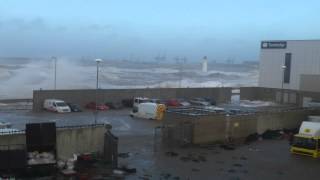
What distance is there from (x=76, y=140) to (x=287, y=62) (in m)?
45.6

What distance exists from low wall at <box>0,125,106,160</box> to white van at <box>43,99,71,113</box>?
19995 mm

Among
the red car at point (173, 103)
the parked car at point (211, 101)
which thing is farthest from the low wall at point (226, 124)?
the parked car at point (211, 101)

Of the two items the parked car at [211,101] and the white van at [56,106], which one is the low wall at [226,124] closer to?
the white van at [56,106]

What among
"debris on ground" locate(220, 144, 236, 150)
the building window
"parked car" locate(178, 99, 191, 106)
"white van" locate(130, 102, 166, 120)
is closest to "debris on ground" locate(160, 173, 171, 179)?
"debris on ground" locate(220, 144, 236, 150)

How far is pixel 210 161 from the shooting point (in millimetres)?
25547

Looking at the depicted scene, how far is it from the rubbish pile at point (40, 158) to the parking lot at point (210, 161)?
11.0 feet

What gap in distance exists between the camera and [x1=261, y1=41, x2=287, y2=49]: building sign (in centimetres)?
6419

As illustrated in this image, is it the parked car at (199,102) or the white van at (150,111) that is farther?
the parked car at (199,102)

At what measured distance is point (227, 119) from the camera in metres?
31.1

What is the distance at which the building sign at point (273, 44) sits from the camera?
64.2 m

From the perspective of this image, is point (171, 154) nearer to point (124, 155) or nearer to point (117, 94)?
point (124, 155)

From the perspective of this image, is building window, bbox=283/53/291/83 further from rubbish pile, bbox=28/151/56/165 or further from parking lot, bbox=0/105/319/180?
rubbish pile, bbox=28/151/56/165

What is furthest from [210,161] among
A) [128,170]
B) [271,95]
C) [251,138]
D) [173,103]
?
[271,95]

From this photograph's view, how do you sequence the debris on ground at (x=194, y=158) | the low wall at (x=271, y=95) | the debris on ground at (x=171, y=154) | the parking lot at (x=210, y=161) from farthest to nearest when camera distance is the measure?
the low wall at (x=271, y=95)
the debris on ground at (x=171, y=154)
the debris on ground at (x=194, y=158)
the parking lot at (x=210, y=161)
